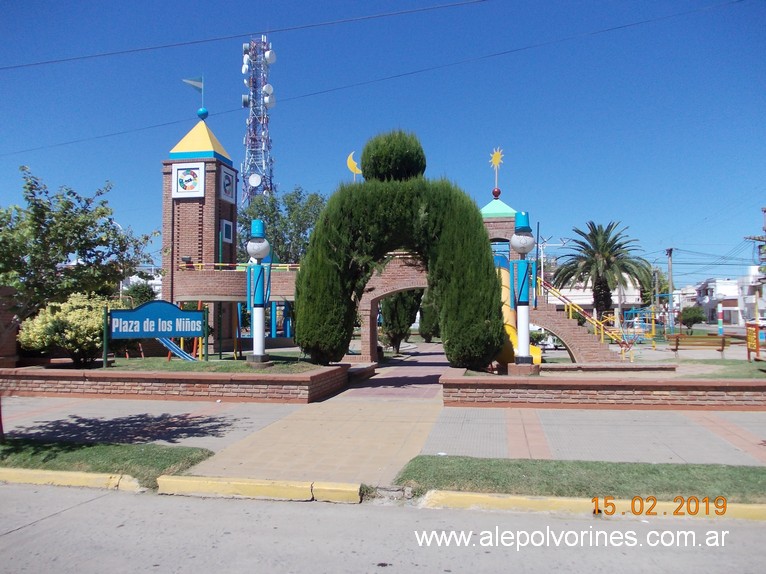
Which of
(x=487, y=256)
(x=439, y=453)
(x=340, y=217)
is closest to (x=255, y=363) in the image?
(x=340, y=217)

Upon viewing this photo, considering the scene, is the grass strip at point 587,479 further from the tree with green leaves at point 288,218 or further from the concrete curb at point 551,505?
the tree with green leaves at point 288,218

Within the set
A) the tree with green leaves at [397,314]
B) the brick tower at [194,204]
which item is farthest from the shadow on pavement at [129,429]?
the brick tower at [194,204]

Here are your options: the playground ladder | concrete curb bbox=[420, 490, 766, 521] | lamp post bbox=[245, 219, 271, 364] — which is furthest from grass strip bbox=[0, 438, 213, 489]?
the playground ladder

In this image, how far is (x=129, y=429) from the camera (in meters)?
9.28

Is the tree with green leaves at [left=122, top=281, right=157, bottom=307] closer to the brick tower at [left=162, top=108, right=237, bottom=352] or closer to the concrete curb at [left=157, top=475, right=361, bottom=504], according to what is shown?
the brick tower at [left=162, top=108, right=237, bottom=352]

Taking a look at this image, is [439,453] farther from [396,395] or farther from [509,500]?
[396,395]

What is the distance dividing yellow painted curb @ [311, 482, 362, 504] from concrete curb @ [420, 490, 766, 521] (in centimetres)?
70

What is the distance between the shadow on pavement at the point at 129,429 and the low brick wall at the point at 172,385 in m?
1.62

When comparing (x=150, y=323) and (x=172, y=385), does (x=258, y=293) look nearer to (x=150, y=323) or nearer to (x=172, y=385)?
(x=172, y=385)

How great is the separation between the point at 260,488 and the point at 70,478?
2.41m

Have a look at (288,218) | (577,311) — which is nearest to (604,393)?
(577,311)

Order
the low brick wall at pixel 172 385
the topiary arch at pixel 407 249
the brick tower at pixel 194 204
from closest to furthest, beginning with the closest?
the low brick wall at pixel 172 385
the topiary arch at pixel 407 249
the brick tower at pixel 194 204

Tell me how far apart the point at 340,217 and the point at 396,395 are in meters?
4.31

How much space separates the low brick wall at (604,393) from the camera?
10.3m
